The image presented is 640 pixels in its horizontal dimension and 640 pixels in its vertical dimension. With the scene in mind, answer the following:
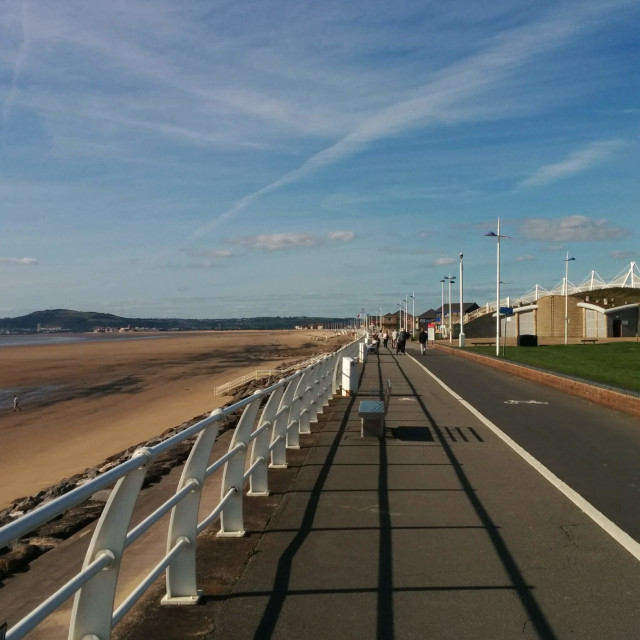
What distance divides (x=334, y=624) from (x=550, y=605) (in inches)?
55.4

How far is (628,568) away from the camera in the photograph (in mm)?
5484

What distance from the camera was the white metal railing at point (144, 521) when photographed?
302 centimetres

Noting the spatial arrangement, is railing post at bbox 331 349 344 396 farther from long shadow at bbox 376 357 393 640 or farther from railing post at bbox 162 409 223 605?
railing post at bbox 162 409 223 605

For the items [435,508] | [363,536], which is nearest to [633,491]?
[435,508]

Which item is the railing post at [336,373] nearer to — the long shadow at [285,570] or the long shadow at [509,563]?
the long shadow at [509,563]

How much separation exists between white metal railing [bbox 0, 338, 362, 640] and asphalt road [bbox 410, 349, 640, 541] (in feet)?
11.2

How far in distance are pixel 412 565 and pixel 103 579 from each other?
2.72 m

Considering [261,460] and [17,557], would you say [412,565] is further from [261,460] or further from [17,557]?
[17,557]

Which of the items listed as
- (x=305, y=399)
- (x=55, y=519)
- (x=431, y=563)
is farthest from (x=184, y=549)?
(x=305, y=399)

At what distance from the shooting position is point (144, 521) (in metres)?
4.11

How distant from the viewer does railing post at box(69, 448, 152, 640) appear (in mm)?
3398

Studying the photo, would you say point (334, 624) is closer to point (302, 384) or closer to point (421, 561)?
point (421, 561)

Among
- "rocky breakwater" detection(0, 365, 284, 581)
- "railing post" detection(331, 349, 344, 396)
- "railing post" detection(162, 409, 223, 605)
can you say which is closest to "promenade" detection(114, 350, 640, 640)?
"railing post" detection(162, 409, 223, 605)

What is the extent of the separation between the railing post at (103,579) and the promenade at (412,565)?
874 mm
